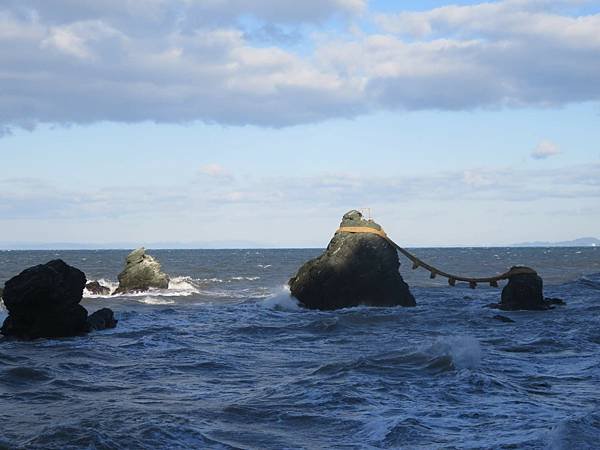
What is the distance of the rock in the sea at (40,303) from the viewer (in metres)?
23.4

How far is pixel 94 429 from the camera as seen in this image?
1152cm

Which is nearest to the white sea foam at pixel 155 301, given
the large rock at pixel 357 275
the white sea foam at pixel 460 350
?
the large rock at pixel 357 275

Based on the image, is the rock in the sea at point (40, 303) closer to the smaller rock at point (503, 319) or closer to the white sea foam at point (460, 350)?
the white sea foam at point (460, 350)

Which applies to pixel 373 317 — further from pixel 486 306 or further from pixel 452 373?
pixel 452 373

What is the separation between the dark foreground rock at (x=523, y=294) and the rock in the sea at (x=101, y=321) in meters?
17.2

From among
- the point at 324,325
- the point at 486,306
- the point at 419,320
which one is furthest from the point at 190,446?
the point at 486,306

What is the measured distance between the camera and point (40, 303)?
2367cm

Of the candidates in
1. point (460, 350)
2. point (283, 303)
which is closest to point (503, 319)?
point (460, 350)

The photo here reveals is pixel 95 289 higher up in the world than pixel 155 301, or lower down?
higher up

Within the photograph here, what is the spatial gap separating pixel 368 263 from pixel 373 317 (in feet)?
14.9

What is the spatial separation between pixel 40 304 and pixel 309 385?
1155 centimetres

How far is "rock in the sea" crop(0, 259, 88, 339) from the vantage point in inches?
923

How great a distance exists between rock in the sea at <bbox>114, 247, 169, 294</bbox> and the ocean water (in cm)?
1977

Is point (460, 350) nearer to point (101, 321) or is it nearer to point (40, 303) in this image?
point (40, 303)
